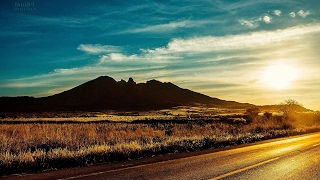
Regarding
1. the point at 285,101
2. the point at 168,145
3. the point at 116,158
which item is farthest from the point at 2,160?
the point at 285,101

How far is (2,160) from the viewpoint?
930 centimetres

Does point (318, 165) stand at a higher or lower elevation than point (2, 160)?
lower

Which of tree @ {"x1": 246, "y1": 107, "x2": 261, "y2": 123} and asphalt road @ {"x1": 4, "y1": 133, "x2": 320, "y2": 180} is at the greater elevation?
asphalt road @ {"x1": 4, "y1": 133, "x2": 320, "y2": 180}

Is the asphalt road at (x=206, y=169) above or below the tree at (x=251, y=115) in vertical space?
above

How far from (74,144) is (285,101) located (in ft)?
282

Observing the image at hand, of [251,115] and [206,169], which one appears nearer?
[206,169]

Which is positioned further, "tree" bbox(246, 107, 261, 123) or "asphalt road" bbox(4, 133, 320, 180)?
"tree" bbox(246, 107, 261, 123)

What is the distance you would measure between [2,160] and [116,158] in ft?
12.3

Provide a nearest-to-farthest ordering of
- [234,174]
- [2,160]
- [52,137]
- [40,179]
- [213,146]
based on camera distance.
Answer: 1. [40,179]
2. [234,174]
3. [2,160]
4. [52,137]
5. [213,146]

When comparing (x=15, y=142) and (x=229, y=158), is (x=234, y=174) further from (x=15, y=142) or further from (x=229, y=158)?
(x=15, y=142)

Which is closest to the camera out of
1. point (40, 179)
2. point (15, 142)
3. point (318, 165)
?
point (40, 179)

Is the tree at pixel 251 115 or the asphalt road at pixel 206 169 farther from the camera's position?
the tree at pixel 251 115

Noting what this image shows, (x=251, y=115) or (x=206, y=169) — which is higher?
(x=206, y=169)

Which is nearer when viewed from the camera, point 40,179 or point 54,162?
point 40,179
